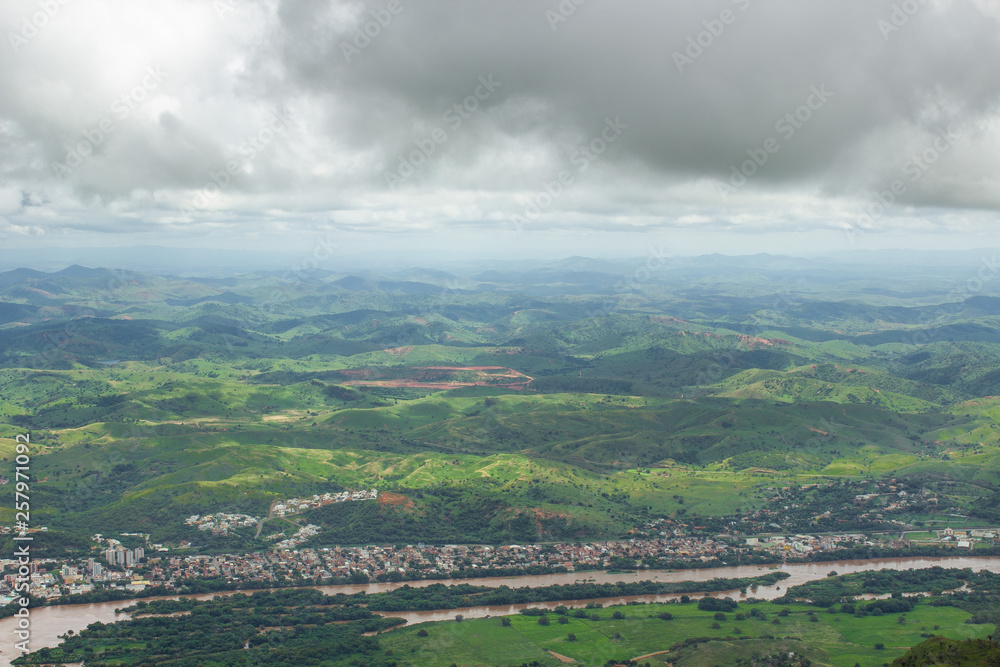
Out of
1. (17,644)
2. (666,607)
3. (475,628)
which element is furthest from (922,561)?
(17,644)

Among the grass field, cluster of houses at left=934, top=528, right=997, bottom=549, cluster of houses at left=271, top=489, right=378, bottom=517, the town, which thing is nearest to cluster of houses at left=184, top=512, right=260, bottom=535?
cluster of houses at left=271, top=489, right=378, bottom=517

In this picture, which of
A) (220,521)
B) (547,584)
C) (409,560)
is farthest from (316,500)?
(547,584)

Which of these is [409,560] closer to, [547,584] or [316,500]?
[547,584]

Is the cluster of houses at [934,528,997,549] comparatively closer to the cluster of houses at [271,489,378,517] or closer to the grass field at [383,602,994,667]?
the grass field at [383,602,994,667]

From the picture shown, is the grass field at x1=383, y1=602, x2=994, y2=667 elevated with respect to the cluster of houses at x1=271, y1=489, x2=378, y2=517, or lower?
lower

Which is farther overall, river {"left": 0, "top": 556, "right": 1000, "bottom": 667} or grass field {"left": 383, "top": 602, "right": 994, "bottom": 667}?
river {"left": 0, "top": 556, "right": 1000, "bottom": 667}

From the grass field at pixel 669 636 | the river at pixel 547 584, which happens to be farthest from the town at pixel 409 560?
the grass field at pixel 669 636

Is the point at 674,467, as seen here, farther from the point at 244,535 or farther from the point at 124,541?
the point at 124,541

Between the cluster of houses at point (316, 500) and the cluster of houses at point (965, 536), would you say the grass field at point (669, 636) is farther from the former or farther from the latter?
the cluster of houses at point (316, 500)

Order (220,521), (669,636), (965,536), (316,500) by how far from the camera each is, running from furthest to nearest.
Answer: (316,500) < (220,521) < (965,536) < (669,636)
